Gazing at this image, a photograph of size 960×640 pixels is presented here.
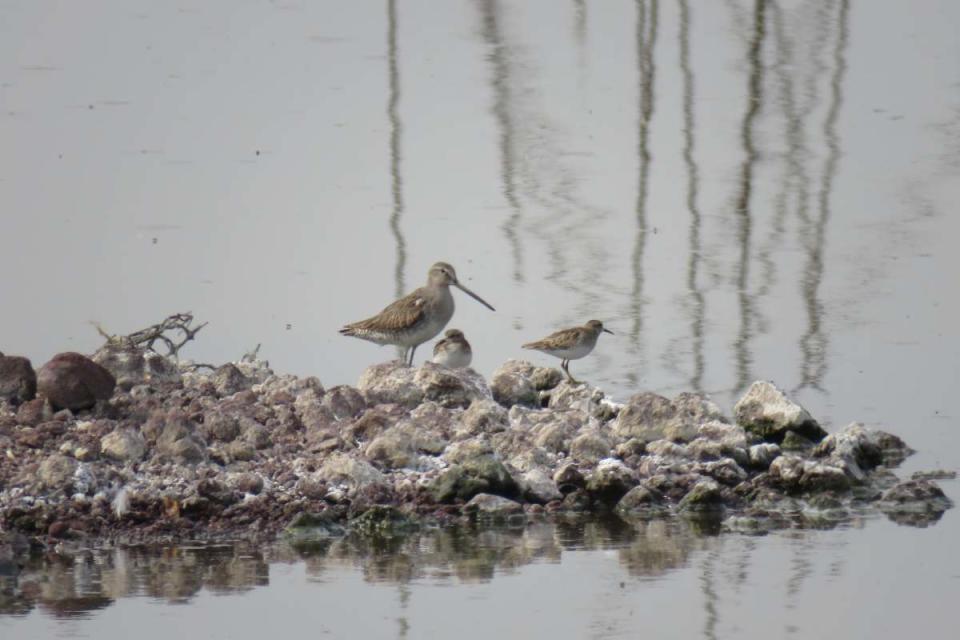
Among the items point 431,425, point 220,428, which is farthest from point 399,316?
point 220,428

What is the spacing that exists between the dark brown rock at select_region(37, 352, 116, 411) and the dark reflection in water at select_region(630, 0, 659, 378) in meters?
4.45

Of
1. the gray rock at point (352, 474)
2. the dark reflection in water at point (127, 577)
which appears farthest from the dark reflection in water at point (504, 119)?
the dark reflection in water at point (127, 577)

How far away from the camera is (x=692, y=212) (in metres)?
18.9

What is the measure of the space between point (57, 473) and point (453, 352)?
3.60m

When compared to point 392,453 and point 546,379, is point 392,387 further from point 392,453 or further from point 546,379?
point 546,379

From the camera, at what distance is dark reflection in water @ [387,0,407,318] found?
1712 centimetres

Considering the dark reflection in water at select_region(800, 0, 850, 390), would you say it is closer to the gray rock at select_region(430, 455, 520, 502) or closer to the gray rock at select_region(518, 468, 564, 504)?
the gray rock at select_region(518, 468, 564, 504)

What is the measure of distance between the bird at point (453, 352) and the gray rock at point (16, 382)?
9.27 ft

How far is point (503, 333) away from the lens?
50.8ft

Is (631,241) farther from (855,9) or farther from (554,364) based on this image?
(855,9)

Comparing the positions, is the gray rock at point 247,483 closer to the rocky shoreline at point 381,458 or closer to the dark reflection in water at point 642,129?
the rocky shoreline at point 381,458

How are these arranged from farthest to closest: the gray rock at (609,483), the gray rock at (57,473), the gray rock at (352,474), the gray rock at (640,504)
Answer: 1. the gray rock at (609,483)
2. the gray rock at (640,504)
3. the gray rock at (352,474)
4. the gray rock at (57,473)

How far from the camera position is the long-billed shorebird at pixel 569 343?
14.0 meters

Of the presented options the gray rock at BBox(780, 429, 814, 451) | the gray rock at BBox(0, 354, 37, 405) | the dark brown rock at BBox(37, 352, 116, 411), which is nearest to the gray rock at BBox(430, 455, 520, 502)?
the gray rock at BBox(780, 429, 814, 451)
